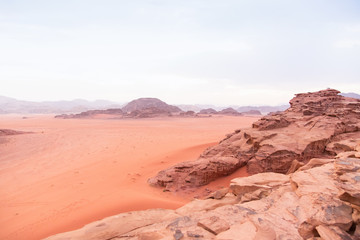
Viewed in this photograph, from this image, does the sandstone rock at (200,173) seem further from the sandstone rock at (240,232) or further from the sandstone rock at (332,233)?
the sandstone rock at (332,233)

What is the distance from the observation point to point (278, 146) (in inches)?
272

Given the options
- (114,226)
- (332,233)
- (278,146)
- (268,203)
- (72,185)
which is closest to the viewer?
(332,233)

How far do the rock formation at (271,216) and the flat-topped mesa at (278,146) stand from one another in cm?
205

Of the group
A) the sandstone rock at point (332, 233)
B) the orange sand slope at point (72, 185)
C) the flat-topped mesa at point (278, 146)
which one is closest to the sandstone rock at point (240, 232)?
the sandstone rock at point (332, 233)

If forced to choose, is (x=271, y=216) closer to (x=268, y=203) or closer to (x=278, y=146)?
(x=268, y=203)

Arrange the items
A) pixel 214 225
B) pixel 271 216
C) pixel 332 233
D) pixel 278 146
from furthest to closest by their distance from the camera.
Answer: pixel 278 146, pixel 271 216, pixel 214 225, pixel 332 233

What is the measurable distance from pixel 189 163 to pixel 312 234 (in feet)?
17.4

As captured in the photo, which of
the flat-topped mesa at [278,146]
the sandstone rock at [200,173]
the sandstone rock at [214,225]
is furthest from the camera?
the sandstone rock at [200,173]

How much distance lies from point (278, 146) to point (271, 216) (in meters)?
4.27

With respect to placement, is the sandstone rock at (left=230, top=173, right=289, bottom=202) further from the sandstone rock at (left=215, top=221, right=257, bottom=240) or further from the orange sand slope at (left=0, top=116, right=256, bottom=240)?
the orange sand slope at (left=0, top=116, right=256, bottom=240)

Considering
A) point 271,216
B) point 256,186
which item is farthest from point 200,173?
point 271,216

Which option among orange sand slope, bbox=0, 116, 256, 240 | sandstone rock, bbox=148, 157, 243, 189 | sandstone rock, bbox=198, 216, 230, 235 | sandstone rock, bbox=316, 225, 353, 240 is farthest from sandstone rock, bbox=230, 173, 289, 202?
sandstone rock, bbox=148, 157, 243, 189

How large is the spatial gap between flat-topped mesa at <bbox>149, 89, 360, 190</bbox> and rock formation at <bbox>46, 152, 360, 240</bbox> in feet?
6.72

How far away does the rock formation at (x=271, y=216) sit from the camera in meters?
2.63
